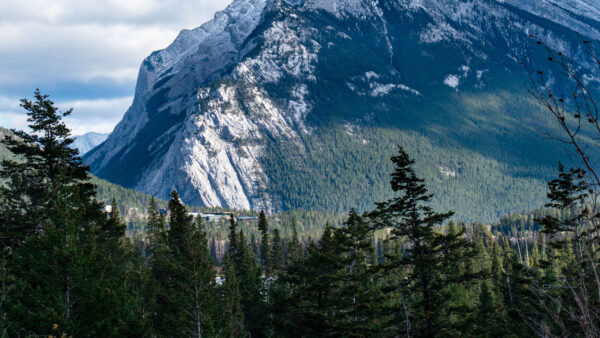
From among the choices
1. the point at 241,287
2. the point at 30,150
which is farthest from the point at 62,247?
the point at 241,287

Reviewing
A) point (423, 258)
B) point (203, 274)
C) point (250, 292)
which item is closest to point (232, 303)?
point (250, 292)

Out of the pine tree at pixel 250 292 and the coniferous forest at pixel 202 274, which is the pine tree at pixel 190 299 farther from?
the pine tree at pixel 250 292

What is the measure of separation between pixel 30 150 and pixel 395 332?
2516cm

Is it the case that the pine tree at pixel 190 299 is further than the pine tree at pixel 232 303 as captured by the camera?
No

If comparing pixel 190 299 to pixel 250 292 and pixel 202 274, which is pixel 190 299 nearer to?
pixel 202 274

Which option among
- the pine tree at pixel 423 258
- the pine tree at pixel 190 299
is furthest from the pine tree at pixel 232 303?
the pine tree at pixel 423 258

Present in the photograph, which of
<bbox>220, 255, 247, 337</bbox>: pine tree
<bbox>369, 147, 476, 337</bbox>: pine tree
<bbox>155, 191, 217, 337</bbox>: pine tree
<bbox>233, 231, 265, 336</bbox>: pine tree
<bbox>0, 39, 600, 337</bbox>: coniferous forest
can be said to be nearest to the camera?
<bbox>0, 39, 600, 337</bbox>: coniferous forest

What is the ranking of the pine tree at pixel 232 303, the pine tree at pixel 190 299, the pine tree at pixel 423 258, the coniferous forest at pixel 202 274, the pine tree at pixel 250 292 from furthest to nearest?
1. the pine tree at pixel 250 292
2. the pine tree at pixel 232 303
3. the pine tree at pixel 190 299
4. the pine tree at pixel 423 258
5. the coniferous forest at pixel 202 274

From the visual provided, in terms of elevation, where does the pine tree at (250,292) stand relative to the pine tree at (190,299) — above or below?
below

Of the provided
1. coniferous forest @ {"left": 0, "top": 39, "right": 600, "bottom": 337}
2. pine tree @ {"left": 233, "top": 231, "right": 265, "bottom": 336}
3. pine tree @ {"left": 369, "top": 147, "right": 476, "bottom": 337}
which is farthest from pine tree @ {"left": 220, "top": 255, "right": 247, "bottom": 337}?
pine tree @ {"left": 369, "top": 147, "right": 476, "bottom": 337}

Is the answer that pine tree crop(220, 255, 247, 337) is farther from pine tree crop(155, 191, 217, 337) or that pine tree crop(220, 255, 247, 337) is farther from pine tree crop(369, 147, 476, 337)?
pine tree crop(369, 147, 476, 337)

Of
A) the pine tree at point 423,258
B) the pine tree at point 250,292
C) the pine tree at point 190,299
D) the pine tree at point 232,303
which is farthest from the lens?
the pine tree at point 250,292

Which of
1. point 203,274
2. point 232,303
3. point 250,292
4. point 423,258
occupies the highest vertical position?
point 423,258

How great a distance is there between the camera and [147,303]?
38.4 metres
